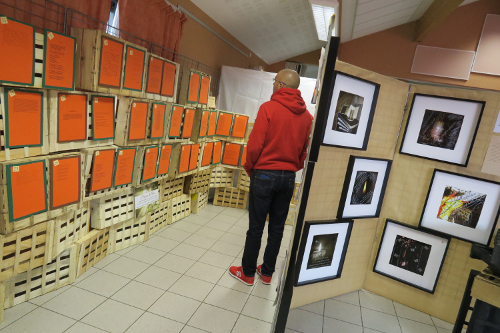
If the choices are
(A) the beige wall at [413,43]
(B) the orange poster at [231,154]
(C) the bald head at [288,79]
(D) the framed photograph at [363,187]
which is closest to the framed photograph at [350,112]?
(D) the framed photograph at [363,187]

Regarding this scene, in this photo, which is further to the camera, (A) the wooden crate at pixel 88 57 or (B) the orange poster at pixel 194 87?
(B) the orange poster at pixel 194 87

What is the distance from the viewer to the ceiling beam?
5.07 m

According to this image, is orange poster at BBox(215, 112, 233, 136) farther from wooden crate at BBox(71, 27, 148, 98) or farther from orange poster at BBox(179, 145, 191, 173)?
wooden crate at BBox(71, 27, 148, 98)

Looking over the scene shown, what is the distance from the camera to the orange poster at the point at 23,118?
178 cm

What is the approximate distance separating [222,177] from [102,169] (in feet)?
8.29

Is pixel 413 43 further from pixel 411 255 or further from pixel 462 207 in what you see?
pixel 411 255

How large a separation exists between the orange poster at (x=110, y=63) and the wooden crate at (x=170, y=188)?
59.4 inches

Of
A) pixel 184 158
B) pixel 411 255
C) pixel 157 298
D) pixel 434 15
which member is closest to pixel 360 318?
pixel 411 255

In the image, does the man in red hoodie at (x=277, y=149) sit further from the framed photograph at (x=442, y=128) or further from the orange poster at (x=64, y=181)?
the orange poster at (x=64, y=181)

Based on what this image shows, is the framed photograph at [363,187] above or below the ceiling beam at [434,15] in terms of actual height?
below

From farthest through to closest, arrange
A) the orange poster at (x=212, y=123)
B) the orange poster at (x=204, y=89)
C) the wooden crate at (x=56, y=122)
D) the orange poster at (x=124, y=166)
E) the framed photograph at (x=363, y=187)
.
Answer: the orange poster at (x=212, y=123) → the orange poster at (x=204, y=89) → the orange poster at (x=124, y=166) → the framed photograph at (x=363, y=187) → the wooden crate at (x=56, y=122)

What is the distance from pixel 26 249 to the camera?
2.10 meters

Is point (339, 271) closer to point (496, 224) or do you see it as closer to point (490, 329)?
point (490, 329)

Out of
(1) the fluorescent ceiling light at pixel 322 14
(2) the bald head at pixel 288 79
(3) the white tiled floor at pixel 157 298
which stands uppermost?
Answer: (1) the fluorescent ceiling light at pixel 322 14
